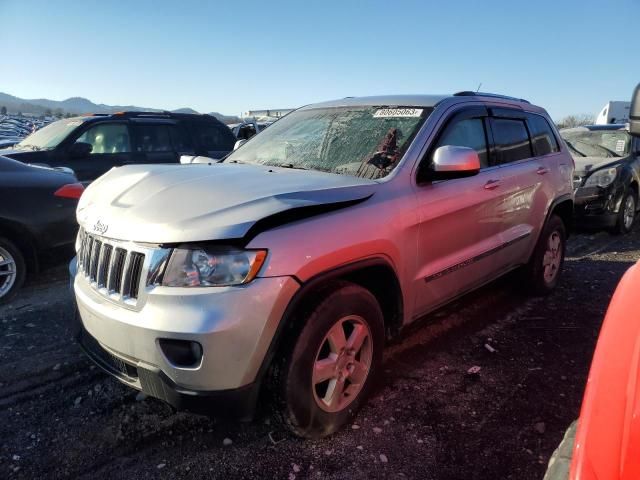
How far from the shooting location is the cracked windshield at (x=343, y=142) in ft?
10.2

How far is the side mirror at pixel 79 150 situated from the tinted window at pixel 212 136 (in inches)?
79.5

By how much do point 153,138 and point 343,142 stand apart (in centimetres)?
545

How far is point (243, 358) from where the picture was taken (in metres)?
2.13

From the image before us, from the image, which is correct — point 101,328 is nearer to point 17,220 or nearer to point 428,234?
point 428,234

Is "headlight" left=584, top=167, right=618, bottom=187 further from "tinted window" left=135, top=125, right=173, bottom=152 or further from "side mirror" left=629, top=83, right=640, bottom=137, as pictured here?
"tinted window" left=135, top=125, right=173, bottom=152

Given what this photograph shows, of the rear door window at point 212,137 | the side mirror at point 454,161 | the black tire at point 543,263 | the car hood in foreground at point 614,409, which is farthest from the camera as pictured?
the rear door window at point 212,137

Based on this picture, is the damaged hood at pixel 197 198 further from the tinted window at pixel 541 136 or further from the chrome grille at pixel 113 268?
the tinted window at pixel 541 136

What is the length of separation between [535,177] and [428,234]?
5.96ft

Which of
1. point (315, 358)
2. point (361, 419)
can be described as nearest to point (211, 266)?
point (315, 358)

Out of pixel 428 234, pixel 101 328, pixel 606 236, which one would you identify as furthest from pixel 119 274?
pixel 606 236

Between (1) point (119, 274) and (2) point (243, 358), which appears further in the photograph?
(1) point (119, 274)

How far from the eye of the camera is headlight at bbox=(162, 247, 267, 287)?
2137 mm

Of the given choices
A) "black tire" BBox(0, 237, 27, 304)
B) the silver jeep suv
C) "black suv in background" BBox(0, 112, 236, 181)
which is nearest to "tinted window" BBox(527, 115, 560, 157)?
the silver jeep suv

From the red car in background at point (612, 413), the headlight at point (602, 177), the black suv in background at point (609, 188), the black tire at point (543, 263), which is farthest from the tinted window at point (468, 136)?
the headlight at point (602, 177)
